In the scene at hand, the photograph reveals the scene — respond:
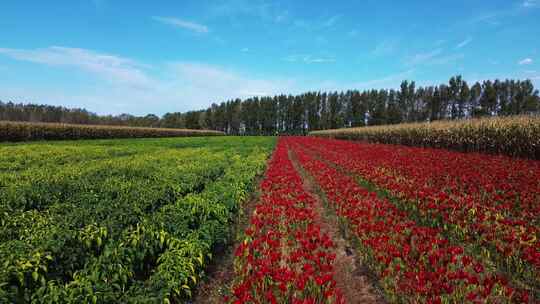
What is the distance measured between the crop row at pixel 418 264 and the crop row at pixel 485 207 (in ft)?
1.30

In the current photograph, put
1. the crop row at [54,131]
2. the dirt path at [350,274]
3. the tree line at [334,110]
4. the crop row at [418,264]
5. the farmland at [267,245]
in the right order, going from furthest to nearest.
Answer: the tree line at [334,110] → the crop row at [54,131] → the dirt path at [350,274] → the crop row at [418,264] → the farmland at [267,245]

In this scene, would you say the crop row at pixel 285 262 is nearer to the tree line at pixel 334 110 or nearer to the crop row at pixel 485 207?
the crop row at pixel 485 207

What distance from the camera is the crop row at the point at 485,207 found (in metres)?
4.20

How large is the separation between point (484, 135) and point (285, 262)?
61.1ft

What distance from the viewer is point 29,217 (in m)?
4.27

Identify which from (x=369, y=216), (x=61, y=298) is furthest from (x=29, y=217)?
(x=369, y=216)

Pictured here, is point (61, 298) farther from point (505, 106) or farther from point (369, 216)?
point (505, 106)

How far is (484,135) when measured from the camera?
16.9 meters

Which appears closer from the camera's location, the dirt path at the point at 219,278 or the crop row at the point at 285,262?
the crop row at the point at 285,262

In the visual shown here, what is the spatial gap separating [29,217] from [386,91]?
4740 inches

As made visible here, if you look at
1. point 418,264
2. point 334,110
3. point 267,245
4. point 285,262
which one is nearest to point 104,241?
point 267,245

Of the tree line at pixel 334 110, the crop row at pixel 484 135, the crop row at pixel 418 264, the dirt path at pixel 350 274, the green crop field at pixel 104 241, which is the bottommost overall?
the dirt path at pixel 350 274

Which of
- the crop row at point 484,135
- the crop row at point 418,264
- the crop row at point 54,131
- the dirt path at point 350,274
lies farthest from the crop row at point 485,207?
the crop row at point 54,131

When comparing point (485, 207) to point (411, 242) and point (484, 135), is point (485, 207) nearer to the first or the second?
point (411, 242)
